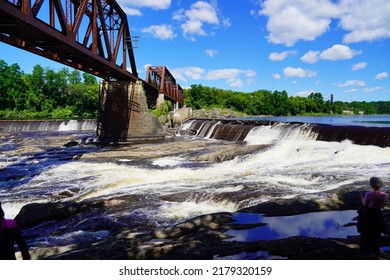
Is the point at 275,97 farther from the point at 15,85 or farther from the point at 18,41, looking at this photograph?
the point at 18,41

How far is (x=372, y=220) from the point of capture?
526 centimetres

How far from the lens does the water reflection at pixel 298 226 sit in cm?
701

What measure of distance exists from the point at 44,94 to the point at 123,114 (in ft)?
234

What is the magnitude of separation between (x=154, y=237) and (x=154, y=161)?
13888 mm

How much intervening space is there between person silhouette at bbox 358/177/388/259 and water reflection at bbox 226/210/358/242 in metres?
1.50

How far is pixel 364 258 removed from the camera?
5.30 metres

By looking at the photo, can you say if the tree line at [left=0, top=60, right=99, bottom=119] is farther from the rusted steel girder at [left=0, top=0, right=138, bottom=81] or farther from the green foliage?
the rusted steel girder at [left=0, top=0, right=138, bottom=81]

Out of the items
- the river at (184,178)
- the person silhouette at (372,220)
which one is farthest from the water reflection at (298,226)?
the person silhouette at (372,220)

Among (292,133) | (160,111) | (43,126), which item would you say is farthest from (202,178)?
(43,126)

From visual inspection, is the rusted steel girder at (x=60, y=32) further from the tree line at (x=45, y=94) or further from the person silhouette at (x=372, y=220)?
the tree line at (x=45, y=94)

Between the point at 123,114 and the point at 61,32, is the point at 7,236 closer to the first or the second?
the point at 61,32
